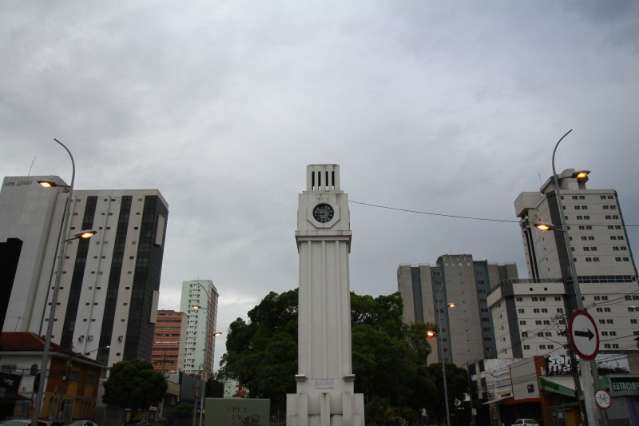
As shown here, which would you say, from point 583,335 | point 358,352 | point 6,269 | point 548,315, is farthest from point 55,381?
point 548,315

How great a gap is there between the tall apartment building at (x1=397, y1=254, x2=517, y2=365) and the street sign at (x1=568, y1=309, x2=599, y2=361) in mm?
119130

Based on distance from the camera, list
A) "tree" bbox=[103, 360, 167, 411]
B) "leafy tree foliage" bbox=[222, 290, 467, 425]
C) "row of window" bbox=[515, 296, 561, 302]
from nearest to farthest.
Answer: "leafy tree foliage" bbox=[222, 290, 467, 425], "tree" bbox=[103, 360, 167, 411], "row of window" bbox=[515, 296, 561, 302]

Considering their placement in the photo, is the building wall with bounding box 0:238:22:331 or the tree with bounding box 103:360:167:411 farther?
the tree with bounding box 103:360:167:411

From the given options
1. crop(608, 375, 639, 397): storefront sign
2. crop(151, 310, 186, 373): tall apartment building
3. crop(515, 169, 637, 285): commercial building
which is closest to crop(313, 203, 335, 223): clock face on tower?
crop(608, 375, 639, 397): storefront sign

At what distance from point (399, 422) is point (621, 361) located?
23533 mm

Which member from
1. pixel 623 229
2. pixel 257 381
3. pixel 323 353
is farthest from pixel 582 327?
pixel 623 229

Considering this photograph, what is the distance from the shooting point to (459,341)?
429 feet

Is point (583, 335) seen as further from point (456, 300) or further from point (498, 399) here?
point (456, 300)

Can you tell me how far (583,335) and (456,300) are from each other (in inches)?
5059

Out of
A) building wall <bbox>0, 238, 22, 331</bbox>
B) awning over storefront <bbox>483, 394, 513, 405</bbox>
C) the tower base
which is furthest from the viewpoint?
awning over storefront <bbox>483, 394, 513, 405</bbox>

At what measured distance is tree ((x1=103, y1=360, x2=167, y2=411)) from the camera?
61594 mm

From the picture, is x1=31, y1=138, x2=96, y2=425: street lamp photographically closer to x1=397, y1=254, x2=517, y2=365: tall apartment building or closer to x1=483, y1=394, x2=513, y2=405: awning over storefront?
x1=483, y1=394, x2=513, y2=405: awning over storefront

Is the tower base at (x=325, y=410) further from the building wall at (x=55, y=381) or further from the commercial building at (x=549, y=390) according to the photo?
the building wall at (x=55, y=381)

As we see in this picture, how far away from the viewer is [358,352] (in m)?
41.7
